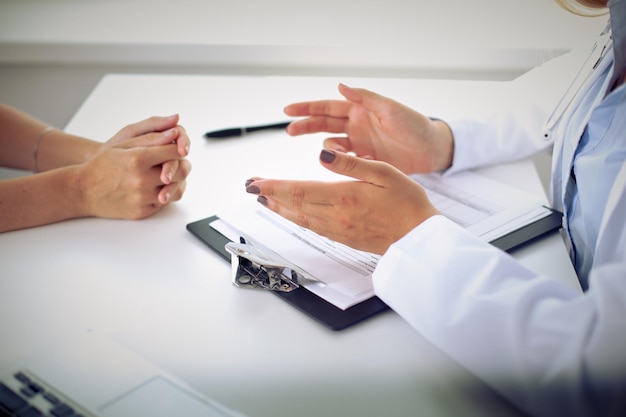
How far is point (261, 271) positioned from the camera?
712 millimetres

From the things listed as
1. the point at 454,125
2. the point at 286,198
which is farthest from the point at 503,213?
the point at 286,198

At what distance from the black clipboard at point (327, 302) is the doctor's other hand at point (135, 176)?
0.29 feet

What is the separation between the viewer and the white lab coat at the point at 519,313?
0.52 m

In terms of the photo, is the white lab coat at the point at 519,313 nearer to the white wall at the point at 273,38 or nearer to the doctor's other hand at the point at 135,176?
the doctor's other hand at the point at 135,176

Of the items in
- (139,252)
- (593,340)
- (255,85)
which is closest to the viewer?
(593,340)

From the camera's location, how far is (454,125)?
1069 mm

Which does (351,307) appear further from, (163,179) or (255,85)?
(255,85)

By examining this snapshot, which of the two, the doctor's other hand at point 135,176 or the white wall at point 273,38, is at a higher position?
the white wall at point 273,38

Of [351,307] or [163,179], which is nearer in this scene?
[351,307]

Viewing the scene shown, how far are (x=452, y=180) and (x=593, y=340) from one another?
1.69 ft

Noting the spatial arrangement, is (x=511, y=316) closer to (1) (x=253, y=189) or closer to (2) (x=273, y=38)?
(1) (x=253, y=189)

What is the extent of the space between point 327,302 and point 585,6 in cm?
59

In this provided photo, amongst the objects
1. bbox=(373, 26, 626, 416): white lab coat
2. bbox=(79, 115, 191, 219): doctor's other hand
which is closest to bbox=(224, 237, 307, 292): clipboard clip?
bbox=(373, 26, 626, 416): white lab coat

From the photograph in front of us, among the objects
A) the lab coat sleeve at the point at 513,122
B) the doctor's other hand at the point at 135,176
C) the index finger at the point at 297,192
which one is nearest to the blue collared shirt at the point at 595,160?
the lab coat sleeve at the point at 513,122
